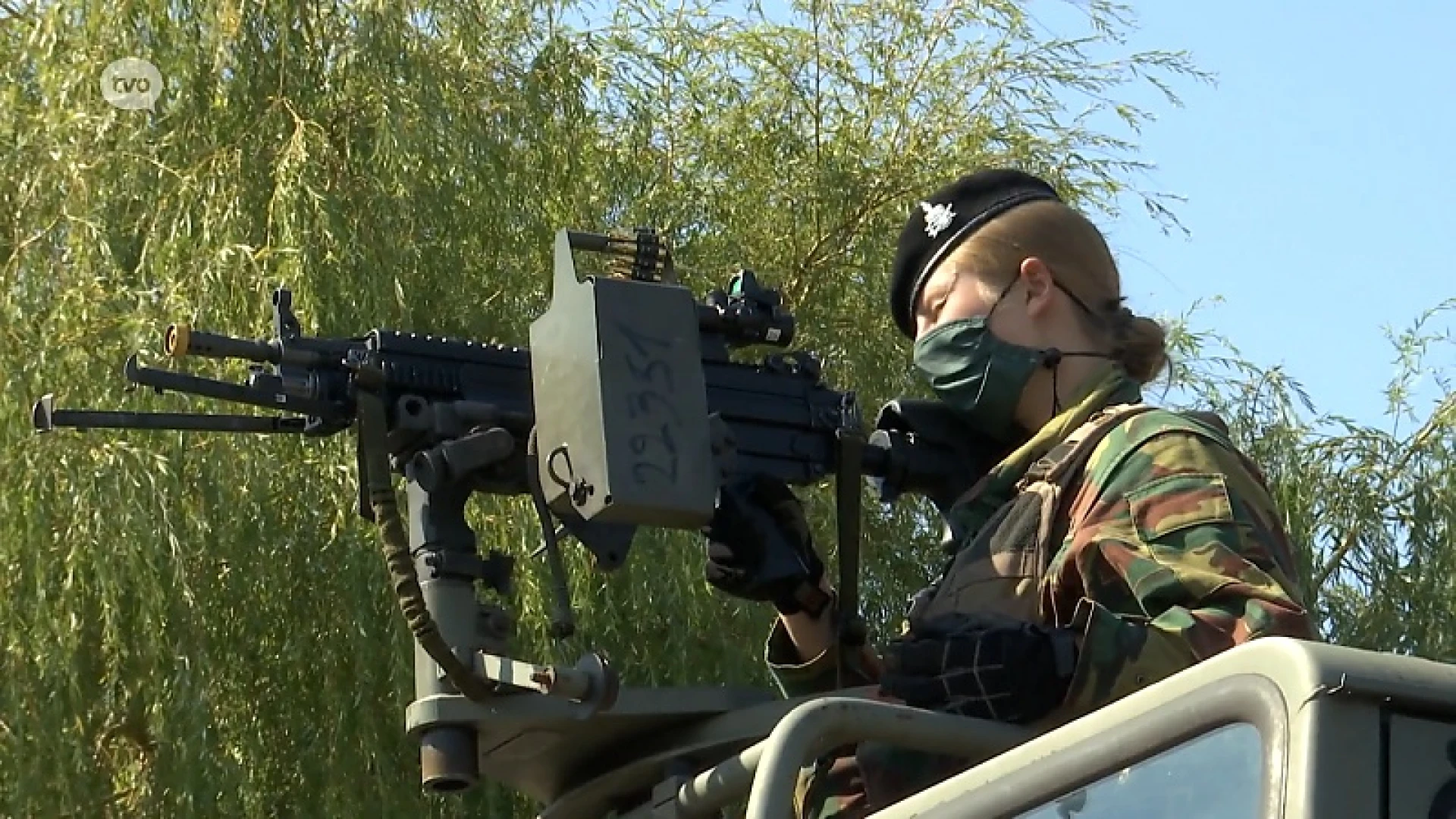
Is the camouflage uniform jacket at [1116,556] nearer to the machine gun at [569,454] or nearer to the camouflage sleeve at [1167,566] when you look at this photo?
the camouflage sleeve at [1167,566]

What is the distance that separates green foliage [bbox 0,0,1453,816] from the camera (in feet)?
20.7

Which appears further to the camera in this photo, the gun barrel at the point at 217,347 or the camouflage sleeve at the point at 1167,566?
the gun barrel at the point at 217,347

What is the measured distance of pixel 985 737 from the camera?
2.27 m

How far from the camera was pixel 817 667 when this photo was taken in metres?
3.09

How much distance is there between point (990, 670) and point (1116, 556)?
224 millimetres

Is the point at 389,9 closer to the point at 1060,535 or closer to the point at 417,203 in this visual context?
the point at 417,203

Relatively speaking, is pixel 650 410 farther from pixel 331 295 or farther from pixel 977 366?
pixel 331 295

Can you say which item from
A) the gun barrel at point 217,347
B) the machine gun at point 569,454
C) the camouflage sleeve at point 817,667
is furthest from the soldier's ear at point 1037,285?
the gun barrel at point 217,347

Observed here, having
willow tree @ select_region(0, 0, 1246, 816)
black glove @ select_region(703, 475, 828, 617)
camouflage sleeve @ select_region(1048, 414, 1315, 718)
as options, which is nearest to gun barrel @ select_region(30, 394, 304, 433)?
black glove @ select_region(703, 475, 828, 617)

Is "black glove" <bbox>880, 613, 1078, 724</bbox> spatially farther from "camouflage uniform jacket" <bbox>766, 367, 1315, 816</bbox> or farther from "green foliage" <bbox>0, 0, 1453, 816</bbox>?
"green foliage" <bbox>0, 0, 1453, 816</bbox>

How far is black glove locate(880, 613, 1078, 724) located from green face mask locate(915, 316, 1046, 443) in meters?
0.56

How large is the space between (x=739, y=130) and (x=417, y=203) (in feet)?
5.28

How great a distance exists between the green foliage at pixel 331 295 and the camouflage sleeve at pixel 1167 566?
4002mm

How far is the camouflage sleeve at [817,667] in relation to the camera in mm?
3080
